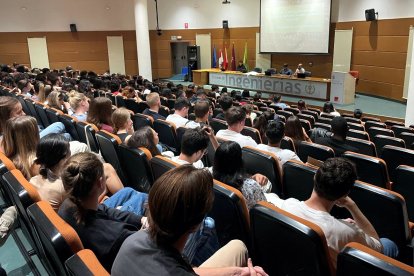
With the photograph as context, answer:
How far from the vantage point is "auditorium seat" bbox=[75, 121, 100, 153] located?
3.53 m

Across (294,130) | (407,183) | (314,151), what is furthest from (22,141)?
(407,183)

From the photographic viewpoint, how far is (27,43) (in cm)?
1464

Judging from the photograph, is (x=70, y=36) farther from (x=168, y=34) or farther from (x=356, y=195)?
(x=356, y=195)

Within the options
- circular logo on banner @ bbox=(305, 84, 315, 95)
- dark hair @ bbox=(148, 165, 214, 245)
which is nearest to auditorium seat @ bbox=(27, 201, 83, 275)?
dark hair @ bbox=(148, 165, 214, 245)

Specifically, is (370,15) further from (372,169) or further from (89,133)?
(89,133)

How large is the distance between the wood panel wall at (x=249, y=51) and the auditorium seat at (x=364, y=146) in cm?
807

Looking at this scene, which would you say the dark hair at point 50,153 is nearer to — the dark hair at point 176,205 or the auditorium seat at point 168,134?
the dark hair at point 176,205

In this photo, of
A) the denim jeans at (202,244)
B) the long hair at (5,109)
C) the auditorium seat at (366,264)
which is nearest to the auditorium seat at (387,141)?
the denim jeans at (202,244)

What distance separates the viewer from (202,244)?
1.89 metres

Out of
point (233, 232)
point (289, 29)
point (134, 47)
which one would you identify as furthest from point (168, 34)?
point (233, 232)

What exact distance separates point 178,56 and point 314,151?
1482 cm

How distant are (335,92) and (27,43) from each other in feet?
41.0

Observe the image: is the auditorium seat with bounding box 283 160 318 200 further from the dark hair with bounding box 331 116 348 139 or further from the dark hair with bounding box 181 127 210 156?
the dark hair with bounding box 331 116 348 139

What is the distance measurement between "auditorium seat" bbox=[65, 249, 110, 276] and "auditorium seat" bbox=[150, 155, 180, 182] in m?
1.08
